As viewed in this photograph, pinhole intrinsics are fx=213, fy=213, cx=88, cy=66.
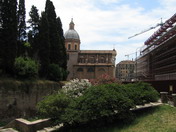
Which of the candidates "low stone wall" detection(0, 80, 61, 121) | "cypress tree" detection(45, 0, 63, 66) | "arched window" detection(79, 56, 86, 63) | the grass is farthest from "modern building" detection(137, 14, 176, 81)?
"arched window" detection(79, 56, 86, 63)

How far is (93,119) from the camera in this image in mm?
8102

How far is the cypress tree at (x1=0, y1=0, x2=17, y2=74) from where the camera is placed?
17812 mm

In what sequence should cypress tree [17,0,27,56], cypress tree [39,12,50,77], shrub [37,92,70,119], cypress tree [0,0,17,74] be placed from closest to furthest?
shrub [37,92,70,119]
cypress tree [0,0,17,74]
cypress tree [39,12,50,77]
cypress tree [17,0,27,56]

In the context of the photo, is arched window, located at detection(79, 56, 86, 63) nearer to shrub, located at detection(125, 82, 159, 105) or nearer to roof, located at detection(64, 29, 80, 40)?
roof, located at detection(64, 29, 80, 40)

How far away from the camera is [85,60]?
64000 millimetres

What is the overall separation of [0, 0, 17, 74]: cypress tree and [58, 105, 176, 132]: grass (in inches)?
464

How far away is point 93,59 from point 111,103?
56.8 meters

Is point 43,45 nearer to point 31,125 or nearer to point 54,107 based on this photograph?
point 31,125

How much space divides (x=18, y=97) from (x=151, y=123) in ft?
42.9

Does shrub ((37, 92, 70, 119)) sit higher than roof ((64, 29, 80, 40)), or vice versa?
roof ((64, 29, 80, 40))

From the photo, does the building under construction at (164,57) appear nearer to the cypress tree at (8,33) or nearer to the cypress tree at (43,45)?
the cypress tree at (43,45)

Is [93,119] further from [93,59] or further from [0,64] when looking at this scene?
[93,59]

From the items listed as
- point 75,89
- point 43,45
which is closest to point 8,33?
point 43,45

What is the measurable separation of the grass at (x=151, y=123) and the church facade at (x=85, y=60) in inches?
2017
